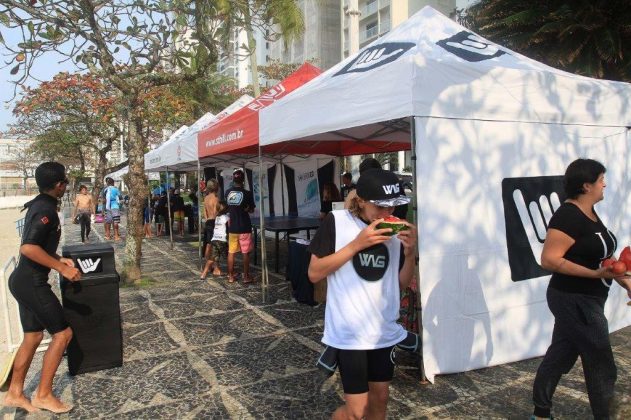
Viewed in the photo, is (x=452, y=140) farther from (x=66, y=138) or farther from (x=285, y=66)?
(x=285, y=66)

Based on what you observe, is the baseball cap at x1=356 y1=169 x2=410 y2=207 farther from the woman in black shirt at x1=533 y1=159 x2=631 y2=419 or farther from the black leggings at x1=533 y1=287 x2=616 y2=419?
the black leggings at x1=533 y1=287 x2=616 y2=419

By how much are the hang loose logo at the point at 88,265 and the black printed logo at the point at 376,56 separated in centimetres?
292

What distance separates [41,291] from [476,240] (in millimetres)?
3400

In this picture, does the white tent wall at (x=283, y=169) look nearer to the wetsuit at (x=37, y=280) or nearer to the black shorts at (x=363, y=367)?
the wetsuit at (x=37, y=280)

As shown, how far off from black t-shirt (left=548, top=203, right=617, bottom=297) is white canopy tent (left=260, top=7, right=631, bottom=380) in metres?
1.17

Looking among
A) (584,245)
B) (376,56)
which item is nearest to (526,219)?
(584,245)

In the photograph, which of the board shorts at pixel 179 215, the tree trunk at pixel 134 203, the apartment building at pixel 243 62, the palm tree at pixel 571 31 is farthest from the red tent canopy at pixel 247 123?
the apartment building at pixel 243 62

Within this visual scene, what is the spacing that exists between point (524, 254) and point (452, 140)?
1.27 m

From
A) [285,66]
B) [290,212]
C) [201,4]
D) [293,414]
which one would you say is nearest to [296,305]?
[293,414]

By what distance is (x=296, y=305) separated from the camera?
6.38m

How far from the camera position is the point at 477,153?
404cm

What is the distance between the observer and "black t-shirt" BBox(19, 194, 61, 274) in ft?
11.2

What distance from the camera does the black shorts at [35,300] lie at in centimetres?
342

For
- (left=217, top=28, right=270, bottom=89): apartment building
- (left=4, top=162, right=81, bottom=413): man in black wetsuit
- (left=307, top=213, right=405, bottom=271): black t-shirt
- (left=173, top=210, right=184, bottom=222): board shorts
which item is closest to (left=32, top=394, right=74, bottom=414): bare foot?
(left=4, top=162, right=81, bottom=413): man in black wetsuit
